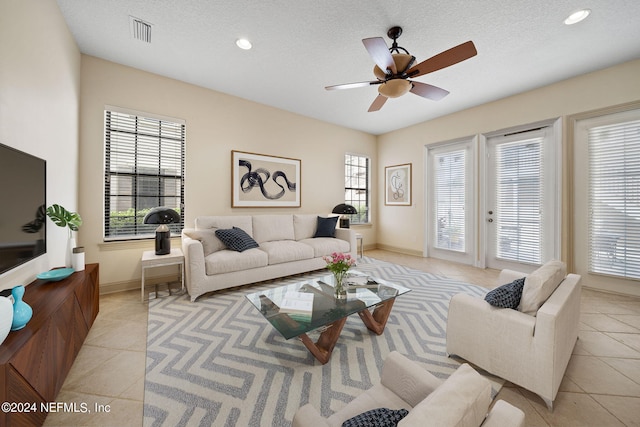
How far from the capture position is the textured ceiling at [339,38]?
2.17 meters

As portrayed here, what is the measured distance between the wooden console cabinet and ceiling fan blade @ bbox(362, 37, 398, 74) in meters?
2.68

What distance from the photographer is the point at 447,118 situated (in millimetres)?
4695

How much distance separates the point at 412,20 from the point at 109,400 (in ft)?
12.4

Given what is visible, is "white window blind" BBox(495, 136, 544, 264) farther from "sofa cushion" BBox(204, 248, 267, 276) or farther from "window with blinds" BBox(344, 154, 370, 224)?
"sofa cushion" BBox(204, 248, 267, 276)

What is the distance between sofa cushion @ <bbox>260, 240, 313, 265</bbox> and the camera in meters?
3.38

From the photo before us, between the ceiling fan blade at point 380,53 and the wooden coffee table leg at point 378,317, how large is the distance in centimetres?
212

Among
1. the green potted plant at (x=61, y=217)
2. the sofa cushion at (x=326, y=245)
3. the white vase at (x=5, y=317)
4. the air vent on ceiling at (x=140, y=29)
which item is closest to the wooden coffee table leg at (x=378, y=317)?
the sofa cushion at (x=326, y=245)

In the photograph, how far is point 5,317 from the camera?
104cm

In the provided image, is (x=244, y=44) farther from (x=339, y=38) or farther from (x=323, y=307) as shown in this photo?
(x=323, y=307)

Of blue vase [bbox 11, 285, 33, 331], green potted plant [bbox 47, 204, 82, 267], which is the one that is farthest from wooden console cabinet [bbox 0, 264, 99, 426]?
green potted plant [bbox 47, 204, 82, 267]

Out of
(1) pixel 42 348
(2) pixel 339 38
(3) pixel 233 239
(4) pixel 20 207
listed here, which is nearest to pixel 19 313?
(1) pixel 42 348

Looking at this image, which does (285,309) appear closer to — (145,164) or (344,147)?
(145,164)

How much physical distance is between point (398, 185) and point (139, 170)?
491 centimetres

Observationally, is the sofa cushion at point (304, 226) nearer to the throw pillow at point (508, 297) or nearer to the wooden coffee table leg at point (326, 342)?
the wooden coffee table leg at point (326, 342)
